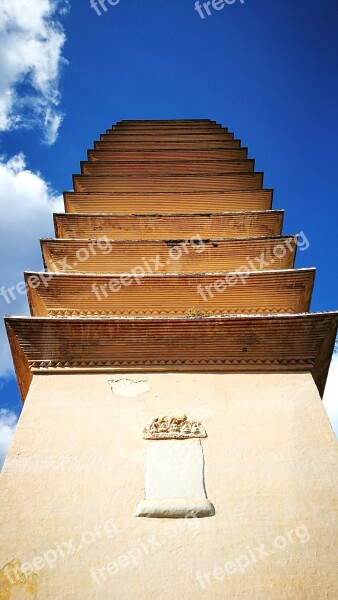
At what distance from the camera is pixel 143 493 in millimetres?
4234

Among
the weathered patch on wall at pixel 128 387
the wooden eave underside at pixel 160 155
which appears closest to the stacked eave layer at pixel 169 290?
the weathered patch on wall at pixel 128 387

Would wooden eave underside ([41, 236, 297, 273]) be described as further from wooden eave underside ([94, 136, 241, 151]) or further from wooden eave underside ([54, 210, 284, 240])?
wooden eave underside ([94, 136, 241, 151])

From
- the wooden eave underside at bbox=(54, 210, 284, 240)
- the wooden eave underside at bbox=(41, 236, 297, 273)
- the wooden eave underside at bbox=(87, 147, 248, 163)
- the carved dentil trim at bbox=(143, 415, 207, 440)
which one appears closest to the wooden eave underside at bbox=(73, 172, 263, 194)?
the wooden eave underside at bbox=(87, 147, 248, 163)

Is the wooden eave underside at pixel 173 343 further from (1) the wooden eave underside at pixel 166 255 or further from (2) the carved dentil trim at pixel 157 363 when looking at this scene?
(1) the wooden eave underside at pixel 166 255

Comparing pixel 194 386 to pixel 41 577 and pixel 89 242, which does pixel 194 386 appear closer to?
pixel 41 577

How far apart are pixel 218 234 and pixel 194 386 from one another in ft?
13.2

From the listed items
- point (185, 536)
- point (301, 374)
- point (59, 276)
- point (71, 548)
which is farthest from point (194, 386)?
point (59, 276)

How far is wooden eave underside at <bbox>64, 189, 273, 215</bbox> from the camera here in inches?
383

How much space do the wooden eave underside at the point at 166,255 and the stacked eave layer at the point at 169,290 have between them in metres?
0.02

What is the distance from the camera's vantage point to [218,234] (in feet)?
27.9

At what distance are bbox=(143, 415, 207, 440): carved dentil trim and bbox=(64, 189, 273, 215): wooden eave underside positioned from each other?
19.3ft

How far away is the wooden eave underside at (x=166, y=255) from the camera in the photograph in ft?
25.2

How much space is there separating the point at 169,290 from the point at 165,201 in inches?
145

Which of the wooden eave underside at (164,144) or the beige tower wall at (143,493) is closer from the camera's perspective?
the beige tower wall at (143,493)
